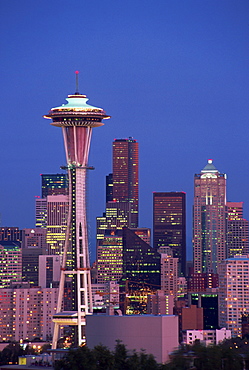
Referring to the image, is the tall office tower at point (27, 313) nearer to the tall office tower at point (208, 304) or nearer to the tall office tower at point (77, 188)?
the tall office tower at point (77, 188)

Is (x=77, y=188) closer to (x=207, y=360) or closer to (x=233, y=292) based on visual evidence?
(x=233, y=292)

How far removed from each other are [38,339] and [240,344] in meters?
39.7

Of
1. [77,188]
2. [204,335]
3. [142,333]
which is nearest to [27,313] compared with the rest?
[77,188]

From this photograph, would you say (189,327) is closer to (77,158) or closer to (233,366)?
(77,158)

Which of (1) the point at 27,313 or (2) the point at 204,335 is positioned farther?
(1) the point at 27,313

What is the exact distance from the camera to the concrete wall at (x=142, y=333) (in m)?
80.9

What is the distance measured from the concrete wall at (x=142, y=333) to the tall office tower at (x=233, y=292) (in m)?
84.6

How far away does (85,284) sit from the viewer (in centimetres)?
15225

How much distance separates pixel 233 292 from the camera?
590ft

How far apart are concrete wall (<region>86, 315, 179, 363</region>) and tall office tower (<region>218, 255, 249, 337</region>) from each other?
8463 centimetres

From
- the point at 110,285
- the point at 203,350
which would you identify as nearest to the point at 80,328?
the point at 110,285

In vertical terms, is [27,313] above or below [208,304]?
below

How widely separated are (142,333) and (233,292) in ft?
326

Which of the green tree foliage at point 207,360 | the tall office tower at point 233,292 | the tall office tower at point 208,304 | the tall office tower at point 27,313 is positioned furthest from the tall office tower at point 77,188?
the green tree foliage at point 207,360
